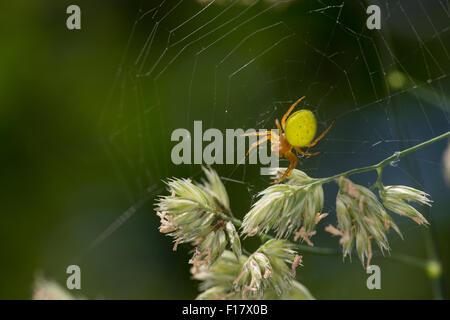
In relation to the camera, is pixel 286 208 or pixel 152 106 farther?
pixel 152 106

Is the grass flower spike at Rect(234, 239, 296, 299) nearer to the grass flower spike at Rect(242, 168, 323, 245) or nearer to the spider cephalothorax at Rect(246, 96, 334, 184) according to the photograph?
the grass flower spike at Rect(242, 168, 323, 245)

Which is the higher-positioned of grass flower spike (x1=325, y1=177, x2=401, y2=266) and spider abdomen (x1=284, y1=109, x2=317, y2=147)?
spider abdomen (x1=284, y1=109, x2=317, y2=147)

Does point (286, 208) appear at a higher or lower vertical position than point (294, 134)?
lower

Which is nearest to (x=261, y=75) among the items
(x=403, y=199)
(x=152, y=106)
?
(x=152, y=106)

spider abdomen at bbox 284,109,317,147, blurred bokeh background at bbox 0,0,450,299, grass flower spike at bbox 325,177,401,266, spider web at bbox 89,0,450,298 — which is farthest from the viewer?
blurred bokeh background at bbox 0,0,450,299

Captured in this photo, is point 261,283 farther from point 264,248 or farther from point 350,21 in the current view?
point 350,21

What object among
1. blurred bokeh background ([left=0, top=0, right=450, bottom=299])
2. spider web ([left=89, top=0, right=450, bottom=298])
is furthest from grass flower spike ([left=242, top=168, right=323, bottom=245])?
blurred bokeh background ([left=0, top=0, right=450, bottom=299])

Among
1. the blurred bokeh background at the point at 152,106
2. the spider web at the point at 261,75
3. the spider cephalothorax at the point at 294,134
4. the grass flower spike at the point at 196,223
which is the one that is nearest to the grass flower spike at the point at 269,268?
the grass flower spike at the point at 196,223

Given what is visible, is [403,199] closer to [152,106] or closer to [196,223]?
[196,223]

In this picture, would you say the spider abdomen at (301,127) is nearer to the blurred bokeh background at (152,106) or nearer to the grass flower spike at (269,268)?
the grass flower spike at (269,268)
